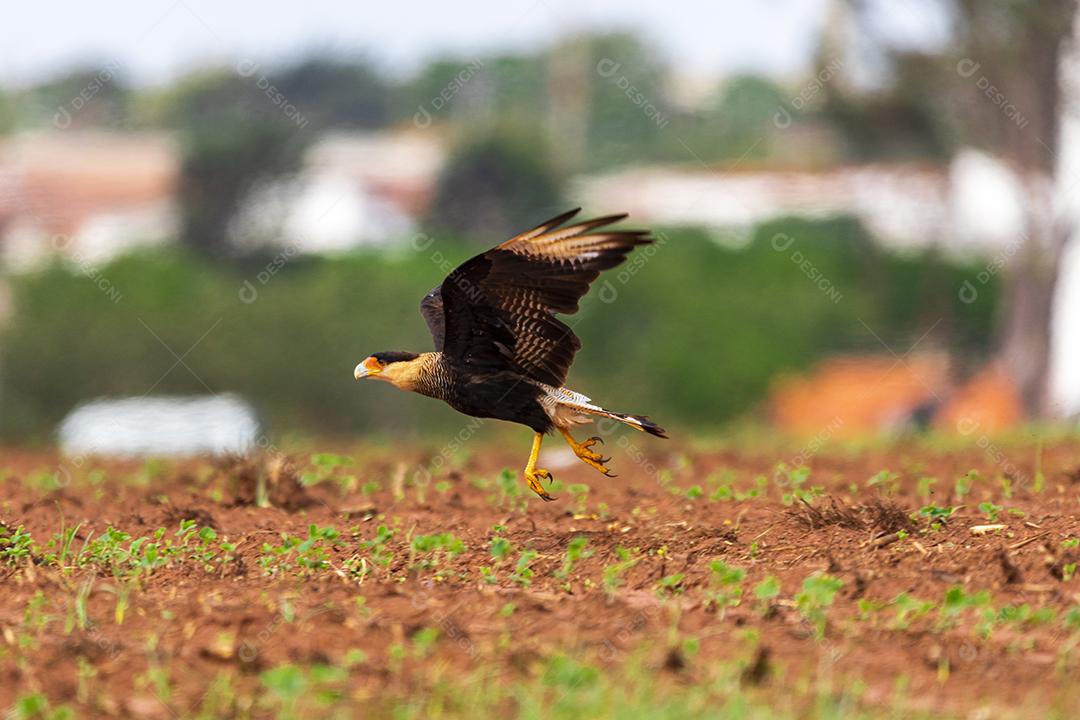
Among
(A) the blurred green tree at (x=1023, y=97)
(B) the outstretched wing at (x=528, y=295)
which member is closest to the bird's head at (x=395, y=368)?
(B) the outstretched wing at (x=528, y=295)

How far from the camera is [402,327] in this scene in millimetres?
25781

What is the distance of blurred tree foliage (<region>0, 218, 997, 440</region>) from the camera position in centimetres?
2586

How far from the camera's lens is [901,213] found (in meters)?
30.6

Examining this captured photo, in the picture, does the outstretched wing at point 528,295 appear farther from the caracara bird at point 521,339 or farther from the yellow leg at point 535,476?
the yellow leg at point 535,476

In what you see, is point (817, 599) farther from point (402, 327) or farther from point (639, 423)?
point (402, 327)

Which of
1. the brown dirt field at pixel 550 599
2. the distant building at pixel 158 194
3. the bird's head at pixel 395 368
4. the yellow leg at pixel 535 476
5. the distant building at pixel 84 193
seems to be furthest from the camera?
the distant building at pixel 158 194

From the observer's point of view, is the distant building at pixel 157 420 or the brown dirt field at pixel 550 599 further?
the distant building at pixel 157 420

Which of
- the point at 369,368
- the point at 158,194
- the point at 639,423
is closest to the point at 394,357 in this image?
the point at 369,368

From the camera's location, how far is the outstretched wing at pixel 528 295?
22.8 feet

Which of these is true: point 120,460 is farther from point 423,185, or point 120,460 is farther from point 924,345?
point 423,185

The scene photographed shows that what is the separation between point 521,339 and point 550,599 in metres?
2.38

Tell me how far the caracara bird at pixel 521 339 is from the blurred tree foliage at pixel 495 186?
2754 cm

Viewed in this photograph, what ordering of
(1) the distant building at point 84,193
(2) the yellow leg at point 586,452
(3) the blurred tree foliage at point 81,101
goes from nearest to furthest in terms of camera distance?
(2) the yellow leg at point 586,452 < (1) the distant building at point 84,193 < (3) the blurred tree foliage at point 81,101

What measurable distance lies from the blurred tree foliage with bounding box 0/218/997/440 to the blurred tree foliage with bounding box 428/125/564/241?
19.1 feet
